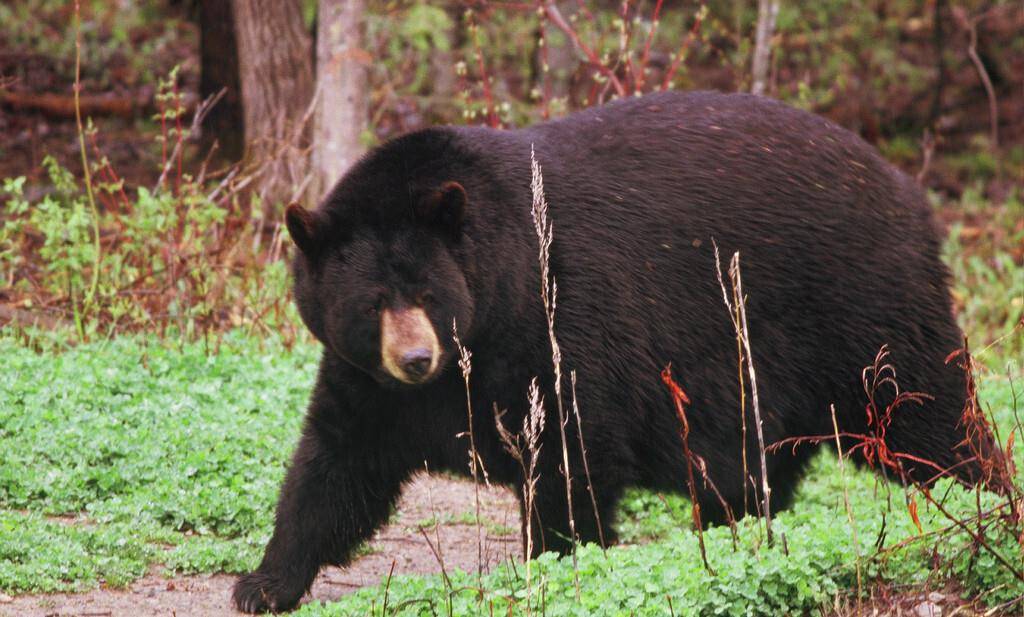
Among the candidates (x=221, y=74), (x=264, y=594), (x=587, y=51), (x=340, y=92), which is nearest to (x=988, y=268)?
(x=587, y=51)

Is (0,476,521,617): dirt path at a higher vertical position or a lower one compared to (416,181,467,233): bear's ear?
lower

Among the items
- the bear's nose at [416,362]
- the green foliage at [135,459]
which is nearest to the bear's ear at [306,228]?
the bear's nose at [416,362]

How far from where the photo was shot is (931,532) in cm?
412

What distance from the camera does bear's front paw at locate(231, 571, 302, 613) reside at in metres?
4.72

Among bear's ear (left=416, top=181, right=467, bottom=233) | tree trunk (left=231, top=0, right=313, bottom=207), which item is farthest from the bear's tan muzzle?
tree trunk (left=231, top=0, right=313, bottom=207)

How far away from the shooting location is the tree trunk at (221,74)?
41.6 ft

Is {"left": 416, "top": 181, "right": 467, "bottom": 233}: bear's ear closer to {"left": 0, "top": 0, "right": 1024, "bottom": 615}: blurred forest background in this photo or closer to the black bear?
the black bear

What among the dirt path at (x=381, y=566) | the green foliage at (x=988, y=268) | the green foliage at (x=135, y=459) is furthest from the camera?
the green foliage at (x=988, y=268)

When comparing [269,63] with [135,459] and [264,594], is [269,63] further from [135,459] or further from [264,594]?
[264,594]

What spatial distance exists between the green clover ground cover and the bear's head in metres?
0.78

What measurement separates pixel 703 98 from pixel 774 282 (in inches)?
33.9

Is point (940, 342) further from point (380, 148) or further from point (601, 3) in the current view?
point (601, 3)

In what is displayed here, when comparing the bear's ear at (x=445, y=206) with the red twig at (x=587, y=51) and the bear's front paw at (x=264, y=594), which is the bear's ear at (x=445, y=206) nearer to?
the bear's front paw at (x=264, y=594)

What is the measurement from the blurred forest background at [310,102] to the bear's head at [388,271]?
112 inches
